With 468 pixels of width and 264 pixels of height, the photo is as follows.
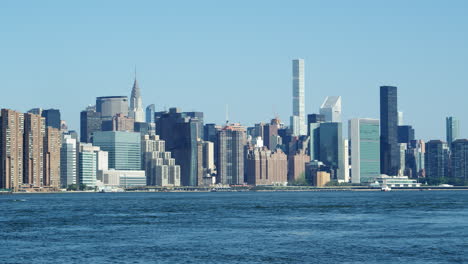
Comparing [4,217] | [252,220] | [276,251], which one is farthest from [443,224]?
[4,217]

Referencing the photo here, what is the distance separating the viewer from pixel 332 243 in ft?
317

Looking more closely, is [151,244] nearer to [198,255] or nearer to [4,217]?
[198,255]

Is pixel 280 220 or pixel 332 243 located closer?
pixel 332 243

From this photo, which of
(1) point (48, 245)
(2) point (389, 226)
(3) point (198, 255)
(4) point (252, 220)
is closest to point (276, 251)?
(3) point (198, 255)

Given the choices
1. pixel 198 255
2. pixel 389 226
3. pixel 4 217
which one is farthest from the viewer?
pixel 4 217

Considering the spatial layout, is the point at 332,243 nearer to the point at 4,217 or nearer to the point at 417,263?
the point at 417,263

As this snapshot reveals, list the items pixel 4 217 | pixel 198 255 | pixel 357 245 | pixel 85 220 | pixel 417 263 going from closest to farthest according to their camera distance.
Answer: pixel 417 263 < pixel 198 255 < pixel 357 245 < pixel 85 220 < pixel 4 217

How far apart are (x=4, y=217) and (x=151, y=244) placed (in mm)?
66314

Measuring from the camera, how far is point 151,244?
9656 centimetres

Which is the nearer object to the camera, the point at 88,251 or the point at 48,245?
the point at 88,251

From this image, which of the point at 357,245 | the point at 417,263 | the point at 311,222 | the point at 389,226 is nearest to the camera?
the point at 417,263

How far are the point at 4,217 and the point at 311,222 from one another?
54.5 metres

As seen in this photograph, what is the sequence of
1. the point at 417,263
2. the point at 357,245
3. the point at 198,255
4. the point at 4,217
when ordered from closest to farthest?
the point at 417,263
the point at 198,255
the point at 357,245
the point at 4,217

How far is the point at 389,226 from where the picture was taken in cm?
12069
